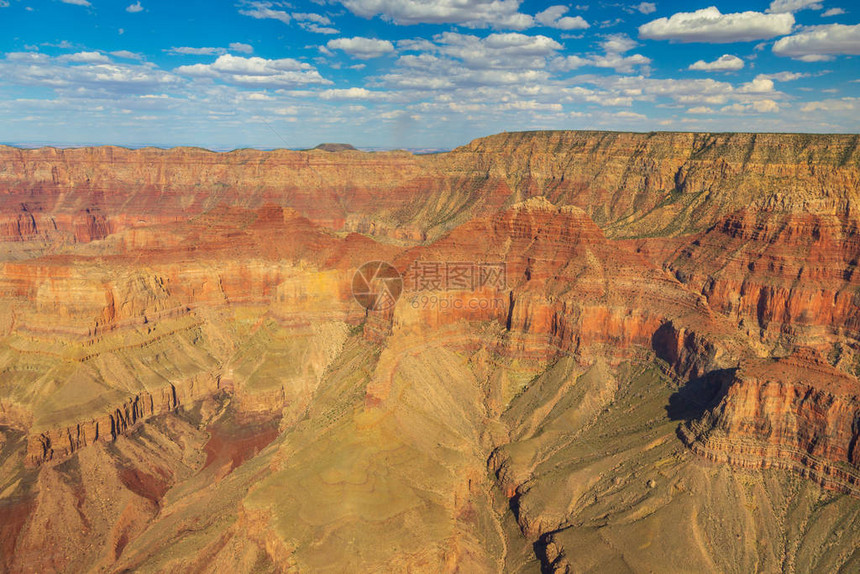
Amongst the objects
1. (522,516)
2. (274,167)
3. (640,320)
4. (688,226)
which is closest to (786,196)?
A: (688,226)

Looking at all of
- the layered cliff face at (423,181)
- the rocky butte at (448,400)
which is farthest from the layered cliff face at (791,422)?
the layered cliff face at (423,181)

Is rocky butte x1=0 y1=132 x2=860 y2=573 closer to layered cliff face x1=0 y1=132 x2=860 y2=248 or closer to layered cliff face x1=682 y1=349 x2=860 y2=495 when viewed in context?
layered cliff face x1=682 y1=349 x2=860 y2=495

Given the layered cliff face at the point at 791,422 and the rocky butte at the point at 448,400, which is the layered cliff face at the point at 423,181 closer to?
the rocky butte at the point at 448,400

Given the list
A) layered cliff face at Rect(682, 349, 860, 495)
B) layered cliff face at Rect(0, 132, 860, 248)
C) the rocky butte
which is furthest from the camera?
layered cliff face at Rect(0, 132, 860, 248)

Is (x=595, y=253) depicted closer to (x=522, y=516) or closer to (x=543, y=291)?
(x=543, y=291)

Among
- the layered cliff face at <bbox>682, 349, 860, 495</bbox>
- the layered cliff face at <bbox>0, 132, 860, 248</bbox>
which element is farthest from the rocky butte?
the layered cliff face at <bbox>0, 132, 860, 248</bbox>

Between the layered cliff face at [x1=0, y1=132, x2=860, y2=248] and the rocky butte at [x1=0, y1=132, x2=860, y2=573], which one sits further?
the layered cliff face at [x1=0, y1=132, x2=860, y2=248]

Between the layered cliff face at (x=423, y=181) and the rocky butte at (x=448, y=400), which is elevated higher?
the layered cliff face at (x=423, y=181)

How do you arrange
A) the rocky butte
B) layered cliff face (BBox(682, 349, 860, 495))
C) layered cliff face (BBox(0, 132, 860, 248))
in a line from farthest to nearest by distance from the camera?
layered cliff face (BBox(0, 132, 860, 248)), the rocky butte, layered cliff face (BBox(682, 349, 860, 495))

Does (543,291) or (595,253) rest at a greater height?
(595,253)
